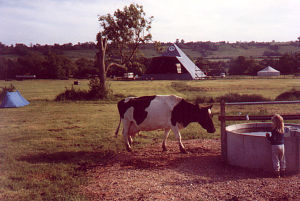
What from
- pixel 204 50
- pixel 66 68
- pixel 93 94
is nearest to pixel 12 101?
pixel 93 94

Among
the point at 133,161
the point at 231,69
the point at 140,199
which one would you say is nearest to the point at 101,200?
the point at 140,199

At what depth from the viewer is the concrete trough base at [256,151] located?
6.41 m

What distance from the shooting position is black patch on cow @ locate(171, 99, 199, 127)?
337 inches

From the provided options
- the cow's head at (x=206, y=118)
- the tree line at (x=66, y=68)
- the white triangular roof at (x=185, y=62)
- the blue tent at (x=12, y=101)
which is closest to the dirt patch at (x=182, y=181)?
the cow's head at (x=206, y=118)

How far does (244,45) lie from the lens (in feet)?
602

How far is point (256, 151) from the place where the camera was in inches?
259

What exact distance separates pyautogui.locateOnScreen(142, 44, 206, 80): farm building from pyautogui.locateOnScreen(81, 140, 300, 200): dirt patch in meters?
73.6

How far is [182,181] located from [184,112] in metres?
2.89

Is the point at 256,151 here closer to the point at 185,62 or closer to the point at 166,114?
the point at 166,114

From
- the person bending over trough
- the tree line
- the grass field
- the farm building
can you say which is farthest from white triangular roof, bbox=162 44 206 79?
the person bending over trough

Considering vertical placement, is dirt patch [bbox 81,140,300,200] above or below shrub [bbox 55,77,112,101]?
below

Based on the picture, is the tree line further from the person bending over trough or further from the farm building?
the person bending over trough

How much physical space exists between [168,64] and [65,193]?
270ft

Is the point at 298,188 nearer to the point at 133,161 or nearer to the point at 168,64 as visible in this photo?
the point at 133,161
